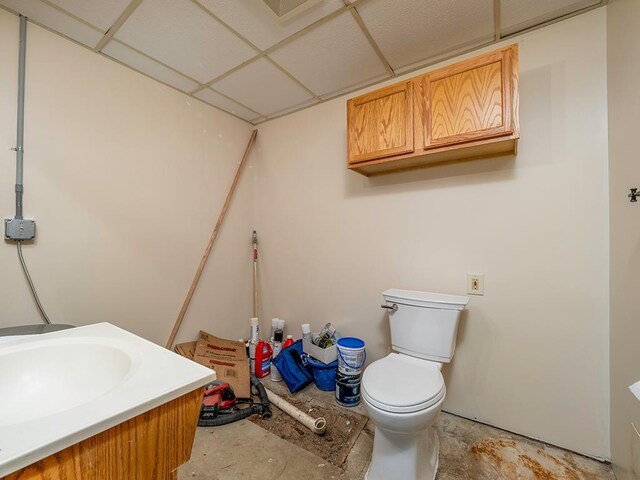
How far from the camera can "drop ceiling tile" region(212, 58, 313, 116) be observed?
1818 millimetres

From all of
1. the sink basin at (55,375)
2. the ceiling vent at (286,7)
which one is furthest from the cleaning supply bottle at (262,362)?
the ceiling vent at (286,7)

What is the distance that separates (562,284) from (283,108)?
2.15m

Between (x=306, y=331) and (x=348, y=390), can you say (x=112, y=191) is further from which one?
(x=348, y=390)

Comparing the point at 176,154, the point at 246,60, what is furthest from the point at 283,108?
the point at 176,154

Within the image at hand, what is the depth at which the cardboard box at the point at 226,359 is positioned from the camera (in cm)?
182

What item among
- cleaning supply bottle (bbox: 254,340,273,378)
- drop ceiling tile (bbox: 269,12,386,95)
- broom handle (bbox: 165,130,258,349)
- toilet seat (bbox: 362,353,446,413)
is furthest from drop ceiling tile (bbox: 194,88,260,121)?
toilet seat (bbox: 362,353,446,413)

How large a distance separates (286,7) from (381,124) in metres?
0.73

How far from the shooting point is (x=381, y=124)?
1.64 m

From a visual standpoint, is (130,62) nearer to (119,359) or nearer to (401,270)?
A: (119,359)

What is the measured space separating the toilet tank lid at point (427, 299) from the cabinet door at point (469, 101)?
81 centimetres

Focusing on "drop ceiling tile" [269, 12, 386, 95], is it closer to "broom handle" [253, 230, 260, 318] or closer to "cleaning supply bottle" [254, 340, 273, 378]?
"broom handle" [253, 230, 260, 318]

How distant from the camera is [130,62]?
1738 millimetres

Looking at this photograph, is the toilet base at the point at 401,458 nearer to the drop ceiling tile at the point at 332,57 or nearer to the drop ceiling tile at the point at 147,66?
the drop ceiling tile at the point at 332,57

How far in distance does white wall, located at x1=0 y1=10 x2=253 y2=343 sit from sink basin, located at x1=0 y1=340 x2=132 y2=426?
3.04 feet
